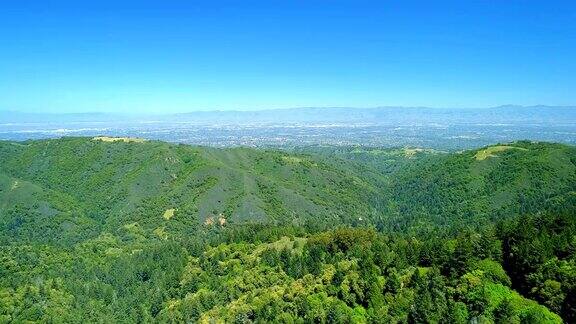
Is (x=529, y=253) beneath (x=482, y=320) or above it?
above

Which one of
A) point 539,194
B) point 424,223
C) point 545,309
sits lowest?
point 424,223

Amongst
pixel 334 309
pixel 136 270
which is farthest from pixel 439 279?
pixel 136 270

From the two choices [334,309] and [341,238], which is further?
[341,238]

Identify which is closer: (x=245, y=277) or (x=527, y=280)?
(x=527, y=280)

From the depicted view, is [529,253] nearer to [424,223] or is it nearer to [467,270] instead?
[467,270]

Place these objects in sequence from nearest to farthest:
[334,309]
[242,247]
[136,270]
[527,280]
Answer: [527,280], [334,309], [242,247], [136,270]

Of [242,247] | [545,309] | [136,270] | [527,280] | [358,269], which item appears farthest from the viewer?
[136,270]

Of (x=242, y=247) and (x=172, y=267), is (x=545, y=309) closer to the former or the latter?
(x=242, y=247)

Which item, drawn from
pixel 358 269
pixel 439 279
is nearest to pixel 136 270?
pixel 358 269

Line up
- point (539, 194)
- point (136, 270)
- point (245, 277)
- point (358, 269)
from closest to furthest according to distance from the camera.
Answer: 1. point (358, 269)
2. point (245, 277)
3. point (136, 270)
4. point (539, 194)
